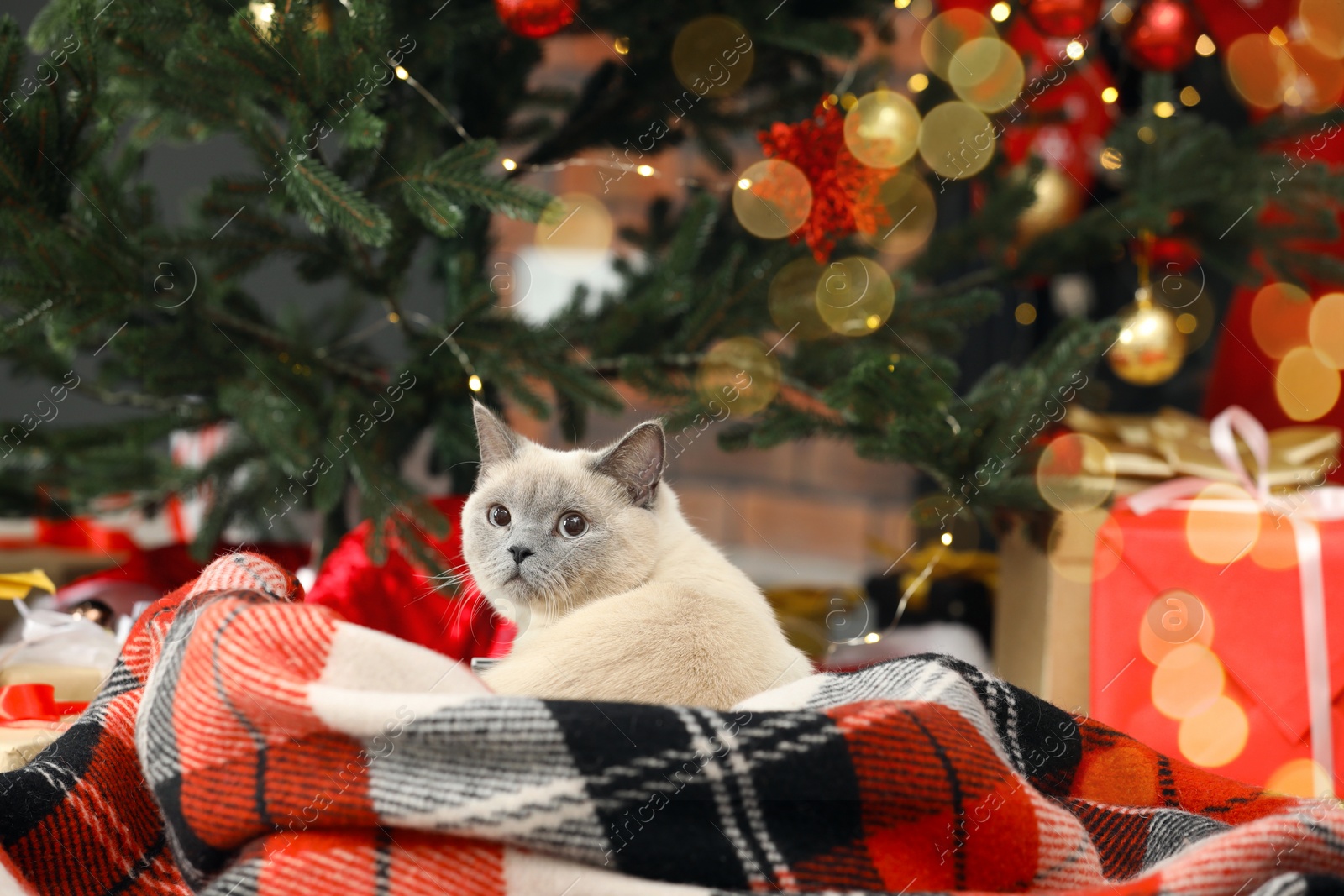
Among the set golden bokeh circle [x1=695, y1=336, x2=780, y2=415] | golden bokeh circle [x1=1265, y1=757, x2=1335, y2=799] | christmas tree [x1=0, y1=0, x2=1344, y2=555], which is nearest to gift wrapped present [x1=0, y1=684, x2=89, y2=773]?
christmas tree [x1=0, y1=0, x2=1344, y2=555]

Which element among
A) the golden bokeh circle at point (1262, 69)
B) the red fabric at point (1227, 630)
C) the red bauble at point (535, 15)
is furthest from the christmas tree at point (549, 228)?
the golden bokeh circle at point (1262, 69)

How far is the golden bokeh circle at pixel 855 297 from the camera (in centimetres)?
103

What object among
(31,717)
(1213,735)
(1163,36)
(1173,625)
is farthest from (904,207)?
(31,717)

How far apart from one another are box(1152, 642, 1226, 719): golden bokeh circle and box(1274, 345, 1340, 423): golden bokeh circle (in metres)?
0.86

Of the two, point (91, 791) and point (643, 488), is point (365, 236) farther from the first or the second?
point (91, 791)

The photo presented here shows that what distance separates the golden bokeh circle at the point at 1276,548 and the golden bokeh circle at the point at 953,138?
22.5 inches

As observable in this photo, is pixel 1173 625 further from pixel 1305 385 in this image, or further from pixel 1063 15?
pixel 1305 385

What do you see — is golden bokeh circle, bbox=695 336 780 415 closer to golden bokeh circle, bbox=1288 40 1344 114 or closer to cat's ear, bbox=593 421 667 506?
cat's ear, bbox=593 421 667 506

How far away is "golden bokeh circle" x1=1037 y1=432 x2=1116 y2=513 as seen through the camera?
3.07 feet

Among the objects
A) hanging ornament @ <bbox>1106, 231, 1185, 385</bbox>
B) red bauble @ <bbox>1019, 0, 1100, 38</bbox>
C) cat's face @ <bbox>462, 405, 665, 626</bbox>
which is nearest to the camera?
cat's face @ <bbox>462, 405, 665, 626</bbox>

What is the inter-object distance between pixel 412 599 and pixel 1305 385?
153 centimetres

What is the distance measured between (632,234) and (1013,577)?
30.2 inches

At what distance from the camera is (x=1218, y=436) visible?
1.06m

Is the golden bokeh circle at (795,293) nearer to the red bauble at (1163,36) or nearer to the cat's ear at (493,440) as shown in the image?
the cat's ear at (493,440)
